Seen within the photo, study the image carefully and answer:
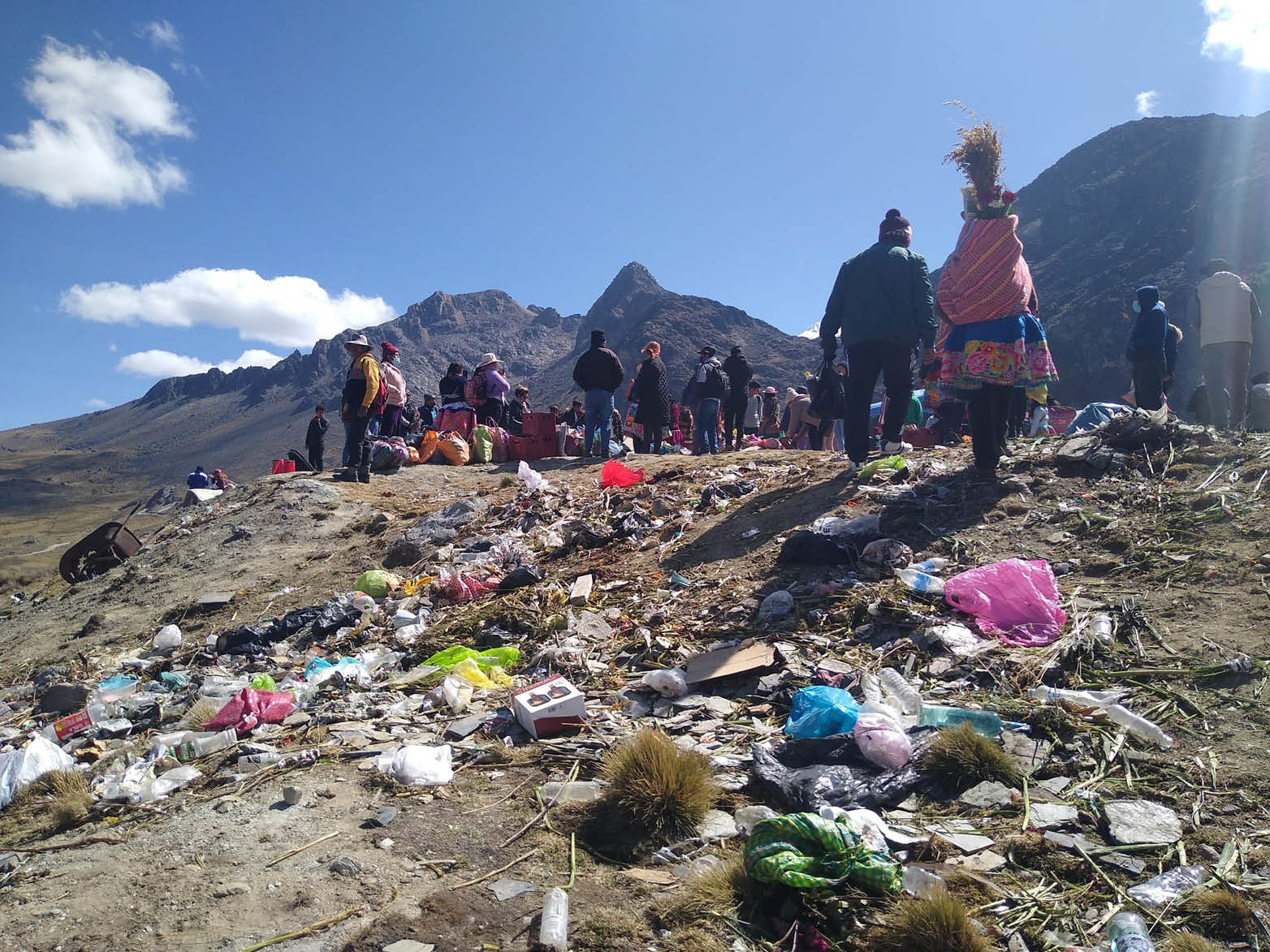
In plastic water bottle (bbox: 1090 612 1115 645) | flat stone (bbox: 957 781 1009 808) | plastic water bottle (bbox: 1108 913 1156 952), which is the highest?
plastic water bottle (bbox: 1090 612 1115 645)

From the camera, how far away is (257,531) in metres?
8.40

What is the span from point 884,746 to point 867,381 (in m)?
3.71

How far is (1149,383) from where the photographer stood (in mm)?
7215

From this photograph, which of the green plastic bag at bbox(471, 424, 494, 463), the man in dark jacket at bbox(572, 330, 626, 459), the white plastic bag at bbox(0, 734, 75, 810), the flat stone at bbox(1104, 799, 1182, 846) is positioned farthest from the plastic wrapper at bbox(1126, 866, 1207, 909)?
the green plastic bag at bbox(471, 424, 494, 463)

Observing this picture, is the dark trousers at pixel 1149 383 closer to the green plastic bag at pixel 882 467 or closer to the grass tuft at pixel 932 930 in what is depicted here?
the green plastic bag at pixel 882 467

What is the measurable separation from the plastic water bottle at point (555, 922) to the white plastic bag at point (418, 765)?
88cm

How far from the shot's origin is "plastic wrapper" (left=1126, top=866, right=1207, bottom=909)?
1.75m

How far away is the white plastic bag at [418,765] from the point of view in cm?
258

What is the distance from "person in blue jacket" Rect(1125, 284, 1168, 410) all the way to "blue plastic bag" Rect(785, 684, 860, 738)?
6.34 meters

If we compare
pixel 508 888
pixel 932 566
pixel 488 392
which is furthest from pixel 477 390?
pixel 508 888

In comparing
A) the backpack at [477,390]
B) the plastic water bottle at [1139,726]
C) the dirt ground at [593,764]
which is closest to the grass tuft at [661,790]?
the dirt ground at [593,764]

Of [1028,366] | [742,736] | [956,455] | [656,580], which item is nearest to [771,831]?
[742,736]

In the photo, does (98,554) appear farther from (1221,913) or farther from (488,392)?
(1221,913)

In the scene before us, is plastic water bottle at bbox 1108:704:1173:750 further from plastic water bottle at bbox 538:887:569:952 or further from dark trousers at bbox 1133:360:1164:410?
dark trousers at bbox 1133:360:1164:410
